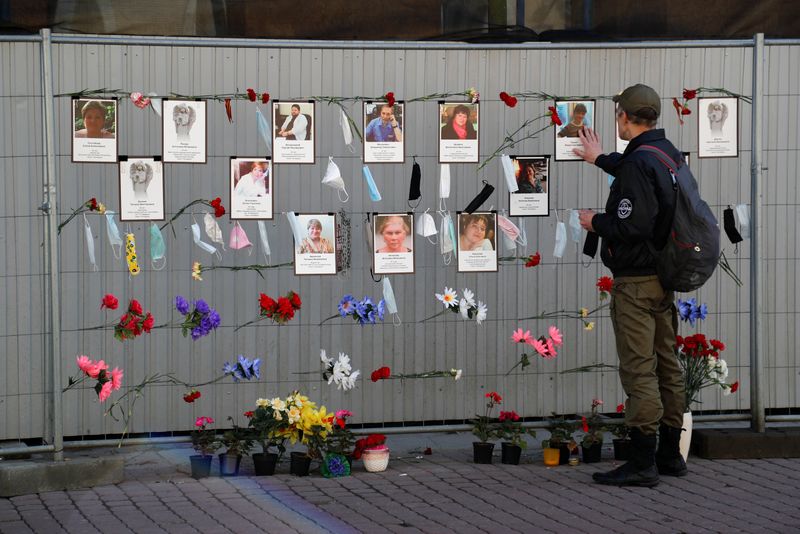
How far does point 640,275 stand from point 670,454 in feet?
3.34

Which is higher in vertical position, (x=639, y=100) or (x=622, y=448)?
(x=639, y=100)

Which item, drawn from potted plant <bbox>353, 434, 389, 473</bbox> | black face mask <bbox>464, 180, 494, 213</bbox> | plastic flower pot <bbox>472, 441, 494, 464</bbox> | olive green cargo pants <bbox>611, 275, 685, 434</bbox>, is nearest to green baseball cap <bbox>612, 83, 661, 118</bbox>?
olive green cargo pants <bbox>611, 275, 685, 434</bbox>

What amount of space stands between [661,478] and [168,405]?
2.84 m

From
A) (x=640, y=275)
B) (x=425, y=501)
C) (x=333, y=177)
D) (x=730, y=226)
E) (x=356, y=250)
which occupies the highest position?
(x=333, y=177)

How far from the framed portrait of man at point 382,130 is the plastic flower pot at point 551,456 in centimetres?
186

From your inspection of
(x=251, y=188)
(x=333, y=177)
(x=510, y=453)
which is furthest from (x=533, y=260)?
(x=251, y=188)

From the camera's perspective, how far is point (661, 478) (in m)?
6.89

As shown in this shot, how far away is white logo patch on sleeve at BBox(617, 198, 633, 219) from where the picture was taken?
6.50 metres

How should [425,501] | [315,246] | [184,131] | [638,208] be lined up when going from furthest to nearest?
[315,246] → [184,131] → [638,208] → [425,501]

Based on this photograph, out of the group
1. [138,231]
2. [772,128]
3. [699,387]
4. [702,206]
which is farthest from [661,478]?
[138,231]

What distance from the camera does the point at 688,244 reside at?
6492 millimetres

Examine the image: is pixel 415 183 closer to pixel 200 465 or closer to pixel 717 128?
pixel 717 128

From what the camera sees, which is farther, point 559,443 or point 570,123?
point 570,123

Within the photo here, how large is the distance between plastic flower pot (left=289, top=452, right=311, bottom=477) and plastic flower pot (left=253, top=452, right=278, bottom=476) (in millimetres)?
94
